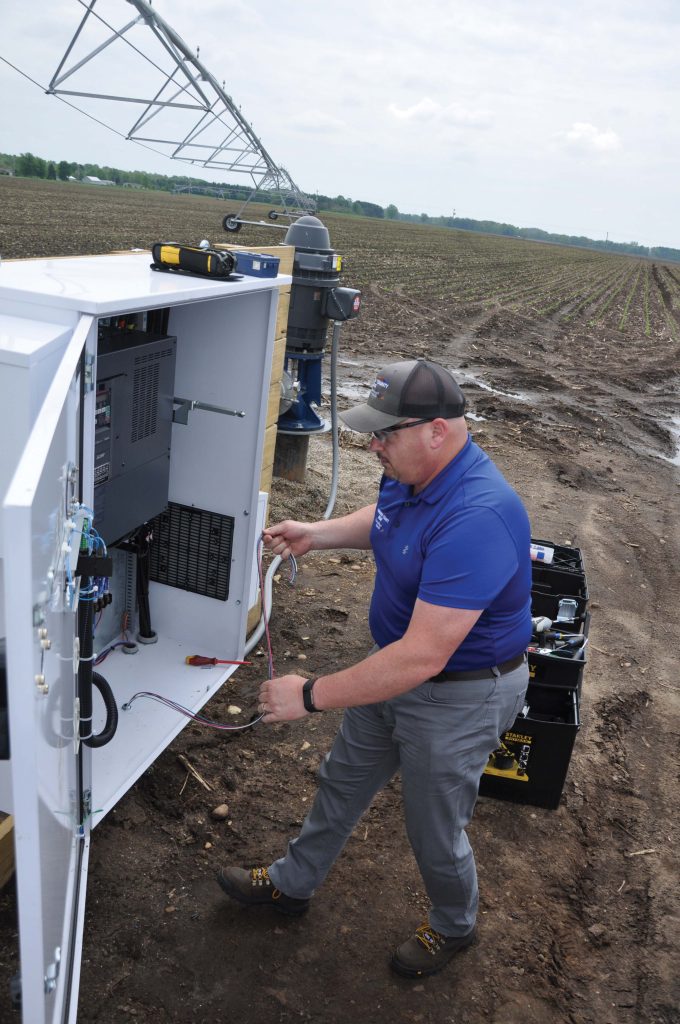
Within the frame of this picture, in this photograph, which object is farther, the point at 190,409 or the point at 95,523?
the point at 190,409

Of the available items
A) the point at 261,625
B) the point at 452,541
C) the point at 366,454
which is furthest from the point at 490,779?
the point at 366,454

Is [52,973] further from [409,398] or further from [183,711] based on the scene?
[183,711]

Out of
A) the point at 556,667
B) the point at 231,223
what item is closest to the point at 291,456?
the point at 231,223

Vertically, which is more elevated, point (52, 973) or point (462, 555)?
point (462, 555)

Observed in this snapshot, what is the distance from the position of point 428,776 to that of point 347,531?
870 mm

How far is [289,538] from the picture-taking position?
9.53 feet

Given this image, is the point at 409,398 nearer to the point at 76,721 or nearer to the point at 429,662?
the point at 429,662

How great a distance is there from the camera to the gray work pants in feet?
7.66

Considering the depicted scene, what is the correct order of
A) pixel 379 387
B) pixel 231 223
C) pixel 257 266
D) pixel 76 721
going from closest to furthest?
pixel 76 721, pixel 379 387, pixel 257 266, pixel 231 223

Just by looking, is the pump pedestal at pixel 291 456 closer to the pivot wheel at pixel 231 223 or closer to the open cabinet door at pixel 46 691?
the pivot wheel at pixel 231 223

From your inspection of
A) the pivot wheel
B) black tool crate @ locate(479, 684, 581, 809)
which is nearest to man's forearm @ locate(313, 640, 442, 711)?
black tool crate @ locate(479, 684, 581, 809)

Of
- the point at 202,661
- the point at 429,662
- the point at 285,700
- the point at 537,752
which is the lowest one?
the point at 202,661

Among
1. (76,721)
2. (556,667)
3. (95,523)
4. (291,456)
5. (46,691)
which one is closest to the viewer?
(46,691)

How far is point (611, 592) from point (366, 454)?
9.72ft
